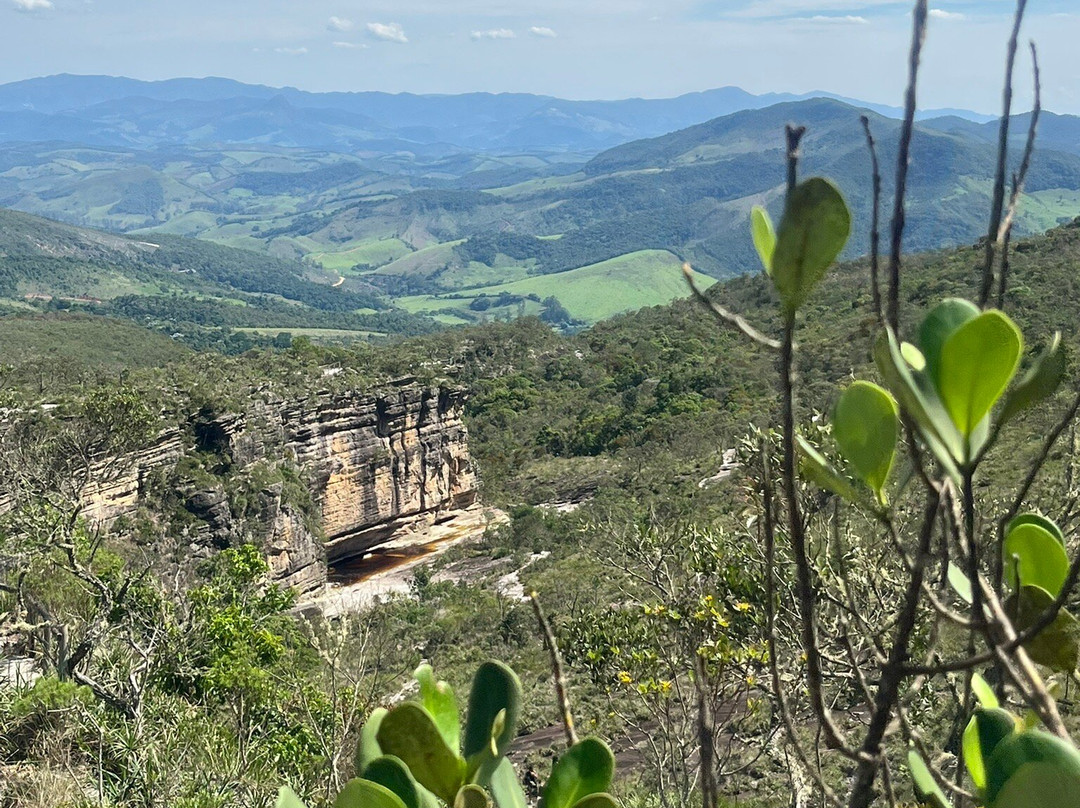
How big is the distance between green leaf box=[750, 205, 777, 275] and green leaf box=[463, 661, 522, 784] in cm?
51

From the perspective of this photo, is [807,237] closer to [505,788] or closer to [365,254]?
[505,788]

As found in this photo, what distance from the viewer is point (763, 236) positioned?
2.52 ft

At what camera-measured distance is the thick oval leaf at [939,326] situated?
716 mm

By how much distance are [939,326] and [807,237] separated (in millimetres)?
141

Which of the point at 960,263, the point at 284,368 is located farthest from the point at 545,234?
the point at 284,368

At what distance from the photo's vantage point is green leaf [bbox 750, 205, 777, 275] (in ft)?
2.40

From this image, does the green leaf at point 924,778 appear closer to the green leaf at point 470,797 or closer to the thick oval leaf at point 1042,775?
the thick oval leaf at point 1042,775

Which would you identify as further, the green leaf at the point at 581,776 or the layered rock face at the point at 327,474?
the layered rock face at the point at 327,474

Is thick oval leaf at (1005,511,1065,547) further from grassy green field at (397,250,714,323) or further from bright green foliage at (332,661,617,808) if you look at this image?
grassy green field at (397,250,714,323)

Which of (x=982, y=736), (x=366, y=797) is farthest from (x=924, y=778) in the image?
(x=366, y=797)

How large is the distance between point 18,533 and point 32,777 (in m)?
6.47

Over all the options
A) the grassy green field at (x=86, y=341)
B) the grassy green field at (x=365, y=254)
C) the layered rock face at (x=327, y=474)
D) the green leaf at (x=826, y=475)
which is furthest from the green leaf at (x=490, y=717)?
the grassy green field at (x=365, y=254)

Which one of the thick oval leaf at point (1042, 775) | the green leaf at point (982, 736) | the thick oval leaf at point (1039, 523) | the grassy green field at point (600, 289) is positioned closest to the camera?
the thick oval leaf at point (1042, 775)

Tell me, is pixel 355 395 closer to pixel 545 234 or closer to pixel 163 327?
pixel 163 327
